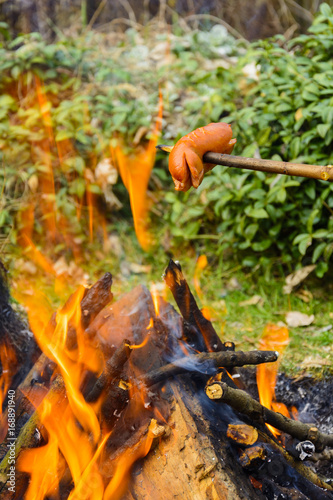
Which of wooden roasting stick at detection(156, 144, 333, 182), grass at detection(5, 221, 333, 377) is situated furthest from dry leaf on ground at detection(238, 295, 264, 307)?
wooden roasting stick at detection(156, 144, 333, 182)

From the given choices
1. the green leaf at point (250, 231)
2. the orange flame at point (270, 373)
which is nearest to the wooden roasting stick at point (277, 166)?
the orange flame at point (270, 373)

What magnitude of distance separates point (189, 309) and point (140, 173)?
290 centimetres

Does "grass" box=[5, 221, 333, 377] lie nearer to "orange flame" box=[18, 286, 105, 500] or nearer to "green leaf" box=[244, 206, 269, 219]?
"green leaf" box=[244, 206, 269, 219]

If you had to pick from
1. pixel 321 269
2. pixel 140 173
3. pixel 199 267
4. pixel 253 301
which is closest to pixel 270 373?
pixel 253 301

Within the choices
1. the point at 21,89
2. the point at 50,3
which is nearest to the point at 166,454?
the point at 21,89

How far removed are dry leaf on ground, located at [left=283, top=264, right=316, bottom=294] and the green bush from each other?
0.11m

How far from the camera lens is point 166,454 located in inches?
75.7

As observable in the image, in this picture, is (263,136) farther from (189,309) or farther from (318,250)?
(189,309)

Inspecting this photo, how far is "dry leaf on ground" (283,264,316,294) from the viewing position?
156 inches

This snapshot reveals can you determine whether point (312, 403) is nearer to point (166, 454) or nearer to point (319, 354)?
point (319, 354)

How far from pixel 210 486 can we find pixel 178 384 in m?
0.48

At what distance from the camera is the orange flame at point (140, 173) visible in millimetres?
4895

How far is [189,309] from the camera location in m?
2.42

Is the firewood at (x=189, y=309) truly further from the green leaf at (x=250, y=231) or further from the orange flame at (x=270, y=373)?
the green leaf at (x=250, y=231)
